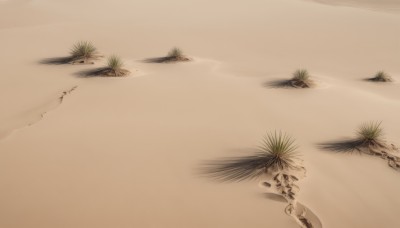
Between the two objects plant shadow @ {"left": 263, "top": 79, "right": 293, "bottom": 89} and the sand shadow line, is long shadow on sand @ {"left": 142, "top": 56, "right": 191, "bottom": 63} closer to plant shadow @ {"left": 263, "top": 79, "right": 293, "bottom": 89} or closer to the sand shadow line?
plant shadow @ {"left": 263, "top": 79, "right": 293, "bottom": 89}

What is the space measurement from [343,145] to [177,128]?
8.45 ft

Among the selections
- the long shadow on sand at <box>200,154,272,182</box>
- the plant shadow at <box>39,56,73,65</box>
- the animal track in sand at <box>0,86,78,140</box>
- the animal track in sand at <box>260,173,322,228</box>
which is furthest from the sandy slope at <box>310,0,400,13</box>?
the animal track in sand at <box>260,173,322,228</box>

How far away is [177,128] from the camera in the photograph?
6105mm

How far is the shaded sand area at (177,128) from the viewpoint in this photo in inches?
161

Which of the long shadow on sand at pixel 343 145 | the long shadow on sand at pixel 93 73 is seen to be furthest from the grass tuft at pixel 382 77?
the long shadow on sand at pixel 93 73

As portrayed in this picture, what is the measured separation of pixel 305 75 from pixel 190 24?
29.2 ft

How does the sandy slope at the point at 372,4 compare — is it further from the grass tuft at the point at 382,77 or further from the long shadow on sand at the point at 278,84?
the long shadow on sand at the point at 278,84

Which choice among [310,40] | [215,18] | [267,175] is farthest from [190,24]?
[267,175]

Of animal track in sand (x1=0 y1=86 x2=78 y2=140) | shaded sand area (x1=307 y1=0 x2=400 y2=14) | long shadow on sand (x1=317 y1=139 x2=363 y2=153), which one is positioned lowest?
long shadow on sand (x1=317 y1=139 x2=363 y2=153)

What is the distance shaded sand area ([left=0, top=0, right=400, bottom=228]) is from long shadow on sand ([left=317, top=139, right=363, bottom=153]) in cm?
13

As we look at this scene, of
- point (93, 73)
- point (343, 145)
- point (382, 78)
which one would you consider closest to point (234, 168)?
point (343, 145)

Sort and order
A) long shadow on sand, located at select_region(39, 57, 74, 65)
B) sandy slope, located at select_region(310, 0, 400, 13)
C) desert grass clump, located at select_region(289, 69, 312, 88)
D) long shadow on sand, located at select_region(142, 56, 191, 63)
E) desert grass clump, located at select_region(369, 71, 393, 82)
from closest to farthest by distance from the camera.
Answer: desert grass clump, located at select_region(289, 69, 312, 88), long shadow on sand, located at select_region(39, 57, 74, 65), desert grass clump, located at select_region(369, 71, 393, 82), long shadow on sand, located at select_region(142, 56, 191, 63), sandy slope, located at select_region(310, 0, 400, 13)

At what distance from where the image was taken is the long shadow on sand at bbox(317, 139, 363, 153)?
5551 mm

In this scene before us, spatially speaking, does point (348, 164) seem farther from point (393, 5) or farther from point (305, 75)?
point (393, 5)
